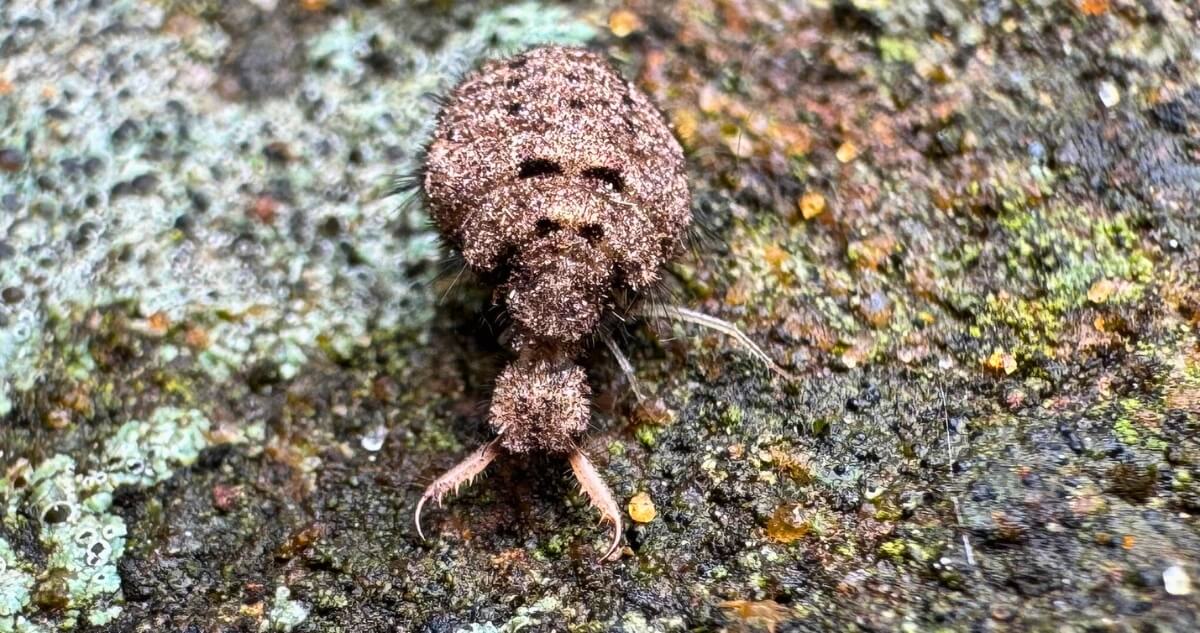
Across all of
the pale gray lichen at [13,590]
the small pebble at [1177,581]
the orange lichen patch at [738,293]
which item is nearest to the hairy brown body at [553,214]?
the orange lichen patch at [738,293]

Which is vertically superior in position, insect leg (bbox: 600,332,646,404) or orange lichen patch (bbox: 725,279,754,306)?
orange lichen patch (bbox: 725,279,754,306)

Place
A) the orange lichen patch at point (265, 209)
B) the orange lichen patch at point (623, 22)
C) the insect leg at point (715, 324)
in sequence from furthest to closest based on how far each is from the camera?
the orange lichen patch at point (623, 22), the orange lichen patch at point (265, 209), the insect leg at point (715, 324)

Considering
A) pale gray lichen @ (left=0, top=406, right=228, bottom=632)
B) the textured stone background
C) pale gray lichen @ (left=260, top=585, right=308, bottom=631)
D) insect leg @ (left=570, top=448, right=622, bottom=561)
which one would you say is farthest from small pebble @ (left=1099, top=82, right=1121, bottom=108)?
pale gray lichen @ (left=0, top=406, right=228, bottom=632)

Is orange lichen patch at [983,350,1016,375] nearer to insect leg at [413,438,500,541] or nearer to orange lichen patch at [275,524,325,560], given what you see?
insect leg at [413,438,500,541]

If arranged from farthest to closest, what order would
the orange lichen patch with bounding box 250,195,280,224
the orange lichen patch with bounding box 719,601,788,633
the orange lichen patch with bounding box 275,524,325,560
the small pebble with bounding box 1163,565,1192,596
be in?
the orange lichen patch with bounding box 250,195,280,224 < the orange lichen patch with bounding box 275,524,325,560 < the orange lichen patch with bounding box 719,601,788,633 < the small pebble with bounding box 1163,565,1192,596

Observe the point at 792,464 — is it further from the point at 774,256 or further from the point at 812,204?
the point at 812,204

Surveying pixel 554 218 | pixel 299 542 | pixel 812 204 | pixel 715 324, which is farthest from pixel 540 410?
pixel 812 204

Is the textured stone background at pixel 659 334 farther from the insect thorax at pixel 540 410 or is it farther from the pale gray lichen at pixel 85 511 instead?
the insect thorax at pixel 540 410
